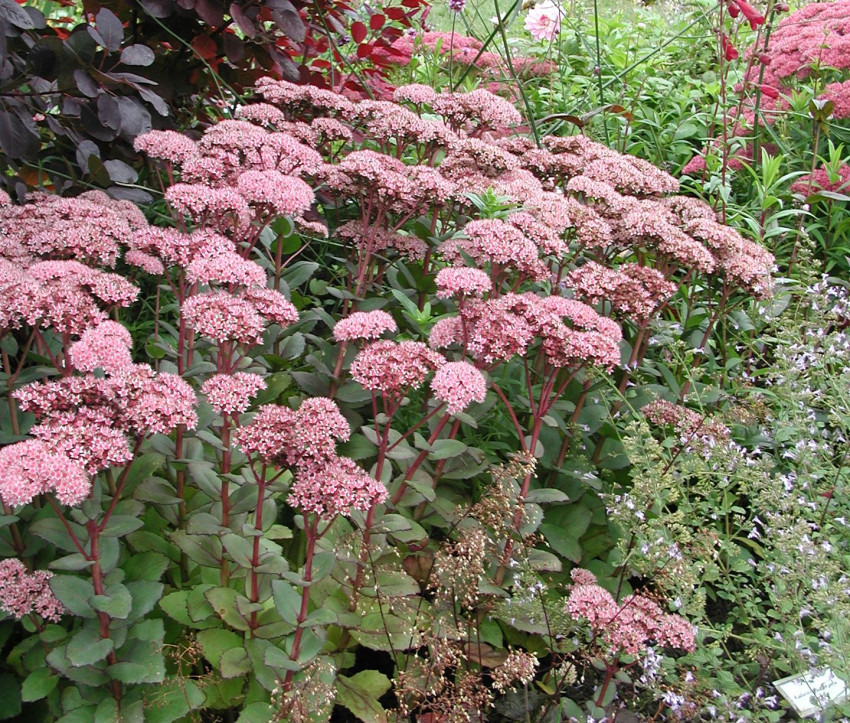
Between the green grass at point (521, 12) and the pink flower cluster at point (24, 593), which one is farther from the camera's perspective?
the green grass at point (521, 12)

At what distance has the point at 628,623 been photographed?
2.03 m

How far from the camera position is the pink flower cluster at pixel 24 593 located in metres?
1.90

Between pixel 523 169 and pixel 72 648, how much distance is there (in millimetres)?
2376

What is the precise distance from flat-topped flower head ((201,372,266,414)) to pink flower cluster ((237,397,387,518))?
77 mm

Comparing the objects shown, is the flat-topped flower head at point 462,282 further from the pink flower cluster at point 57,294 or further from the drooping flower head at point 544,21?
the drooping flower head at point 544,21

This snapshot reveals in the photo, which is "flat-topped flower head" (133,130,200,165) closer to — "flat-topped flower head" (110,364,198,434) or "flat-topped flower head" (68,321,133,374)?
"flat-topped flower head" (68,321,133,374)

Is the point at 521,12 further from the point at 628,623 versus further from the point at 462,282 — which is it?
the point at 628,623

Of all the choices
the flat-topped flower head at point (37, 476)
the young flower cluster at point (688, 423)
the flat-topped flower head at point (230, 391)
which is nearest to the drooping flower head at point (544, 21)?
the young flower cluster at point (688, 423)

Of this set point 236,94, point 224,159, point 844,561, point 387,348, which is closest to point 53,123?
point 224,159

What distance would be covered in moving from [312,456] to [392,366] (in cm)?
37

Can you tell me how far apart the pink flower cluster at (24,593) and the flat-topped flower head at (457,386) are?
1.07 metres

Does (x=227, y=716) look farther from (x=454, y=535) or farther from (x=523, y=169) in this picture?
(x=523, y=169)

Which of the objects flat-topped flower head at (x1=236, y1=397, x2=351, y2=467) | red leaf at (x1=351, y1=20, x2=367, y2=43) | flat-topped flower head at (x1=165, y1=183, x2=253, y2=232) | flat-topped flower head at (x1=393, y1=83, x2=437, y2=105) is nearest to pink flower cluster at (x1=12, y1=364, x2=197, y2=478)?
flat-topped flower head at (x1=236, y1=397, x2=351, y2=467)

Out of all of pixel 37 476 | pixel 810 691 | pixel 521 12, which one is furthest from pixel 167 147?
pixel 521 12
